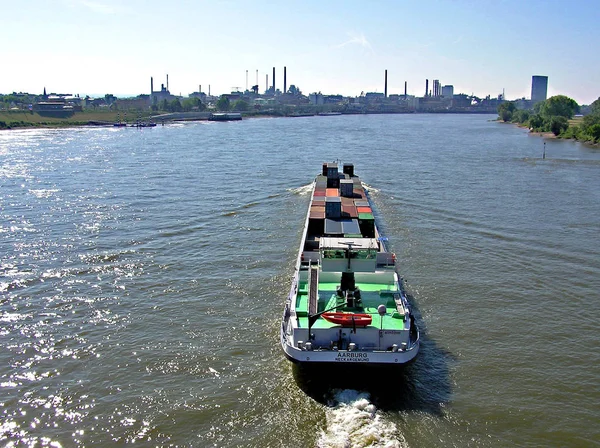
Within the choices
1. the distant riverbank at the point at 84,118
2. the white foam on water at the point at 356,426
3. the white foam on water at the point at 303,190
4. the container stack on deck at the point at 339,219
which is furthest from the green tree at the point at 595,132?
the distant riverbank at the point at 84,118

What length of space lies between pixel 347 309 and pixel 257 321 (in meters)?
4.32

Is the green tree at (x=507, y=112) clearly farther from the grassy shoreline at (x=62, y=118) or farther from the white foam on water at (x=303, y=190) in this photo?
the white foam on water at (x=303, y=190)

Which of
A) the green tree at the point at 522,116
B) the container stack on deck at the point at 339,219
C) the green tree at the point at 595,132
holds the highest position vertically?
the green tree at the point at 522,116

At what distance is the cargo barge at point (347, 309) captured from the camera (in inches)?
663

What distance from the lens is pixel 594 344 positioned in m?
20.2

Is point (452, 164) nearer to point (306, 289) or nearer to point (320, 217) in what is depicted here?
point (320, 217)

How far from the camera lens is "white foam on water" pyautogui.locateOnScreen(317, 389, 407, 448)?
14.5 metres

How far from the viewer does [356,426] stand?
1505 cm

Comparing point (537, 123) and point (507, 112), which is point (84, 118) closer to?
point (537, 123)

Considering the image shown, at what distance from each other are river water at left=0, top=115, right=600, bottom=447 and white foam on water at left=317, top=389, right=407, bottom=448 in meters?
0.05

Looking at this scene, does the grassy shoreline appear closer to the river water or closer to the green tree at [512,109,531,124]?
the river water

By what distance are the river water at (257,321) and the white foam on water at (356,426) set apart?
0.17 feet

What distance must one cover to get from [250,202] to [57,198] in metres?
15.5

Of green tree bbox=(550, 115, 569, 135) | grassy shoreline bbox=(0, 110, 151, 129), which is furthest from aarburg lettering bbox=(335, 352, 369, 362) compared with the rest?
grassy shoreline bbox=(0, 110, 151, 129)
